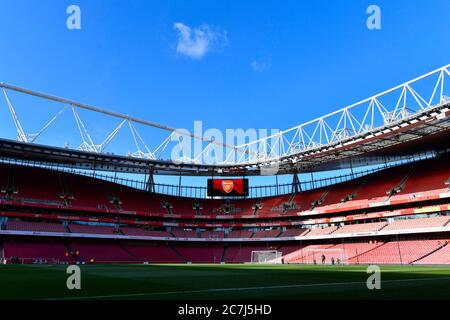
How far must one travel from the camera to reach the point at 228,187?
75.9 metres

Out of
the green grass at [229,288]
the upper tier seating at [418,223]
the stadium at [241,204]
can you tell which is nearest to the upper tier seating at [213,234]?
the stadium at [241,204]

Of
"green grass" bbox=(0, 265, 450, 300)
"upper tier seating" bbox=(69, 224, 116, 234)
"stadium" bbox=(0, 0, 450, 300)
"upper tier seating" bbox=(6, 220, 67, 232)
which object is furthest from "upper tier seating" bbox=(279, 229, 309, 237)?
"green grass" bbox=(0, 265, 450, 300)

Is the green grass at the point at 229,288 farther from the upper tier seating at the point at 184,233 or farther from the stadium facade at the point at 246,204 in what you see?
the upper tier seating at the point at 184,233

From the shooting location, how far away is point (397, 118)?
47.8 metres

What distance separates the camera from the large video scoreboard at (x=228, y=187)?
75.2 m

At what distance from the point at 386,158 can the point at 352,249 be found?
20915 mm

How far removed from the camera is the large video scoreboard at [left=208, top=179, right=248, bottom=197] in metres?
75.2

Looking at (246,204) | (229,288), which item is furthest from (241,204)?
(229,288)

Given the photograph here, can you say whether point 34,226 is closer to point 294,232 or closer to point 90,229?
point 90,229

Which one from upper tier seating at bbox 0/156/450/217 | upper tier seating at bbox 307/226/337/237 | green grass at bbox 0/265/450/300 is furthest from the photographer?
upper tier seating at bbox 307/226/337/237

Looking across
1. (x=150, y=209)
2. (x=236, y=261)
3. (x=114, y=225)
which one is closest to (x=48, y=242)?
(x=114, y=225)

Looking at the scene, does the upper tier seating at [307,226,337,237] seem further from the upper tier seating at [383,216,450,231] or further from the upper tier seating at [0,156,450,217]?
the upper tier seating at [383,216,450,231]

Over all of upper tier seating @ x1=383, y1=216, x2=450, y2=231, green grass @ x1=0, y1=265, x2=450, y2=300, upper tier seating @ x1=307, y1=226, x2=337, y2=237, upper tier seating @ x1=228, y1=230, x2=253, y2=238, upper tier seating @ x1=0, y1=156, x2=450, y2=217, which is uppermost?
upper tier seating @ x1=0, y1=156, x2=450, y2=217
